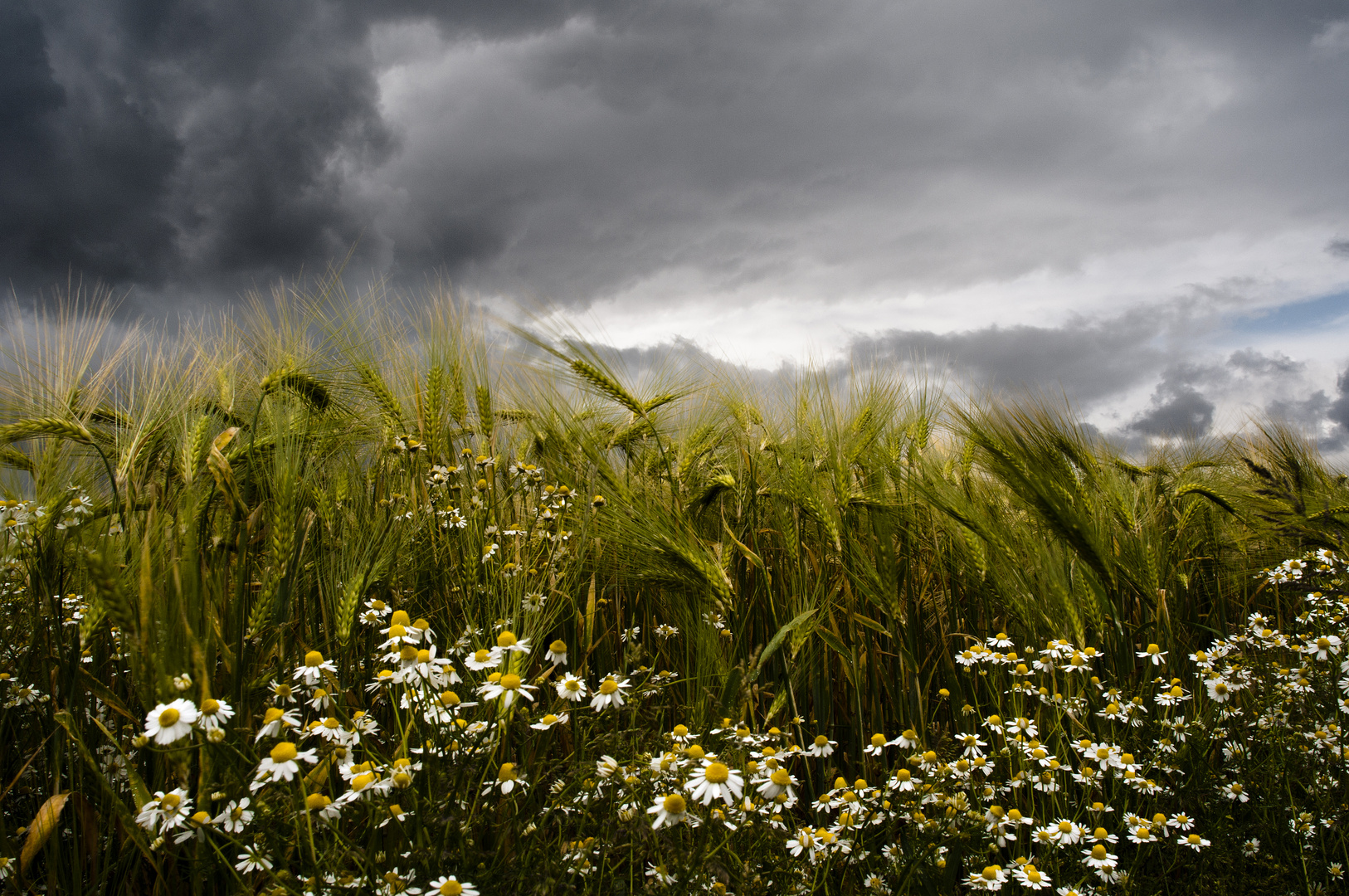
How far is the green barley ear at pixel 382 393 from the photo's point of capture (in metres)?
3.22

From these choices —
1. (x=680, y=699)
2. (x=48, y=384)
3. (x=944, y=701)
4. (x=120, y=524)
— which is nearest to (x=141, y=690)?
(x=120, y=524)

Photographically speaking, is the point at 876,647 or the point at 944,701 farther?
the point at 944,701

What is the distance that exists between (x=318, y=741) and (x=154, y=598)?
0.80 meters

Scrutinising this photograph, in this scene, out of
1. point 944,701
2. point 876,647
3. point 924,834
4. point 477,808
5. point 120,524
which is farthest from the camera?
point 944,701

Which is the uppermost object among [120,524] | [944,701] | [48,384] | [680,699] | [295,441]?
[48,384]

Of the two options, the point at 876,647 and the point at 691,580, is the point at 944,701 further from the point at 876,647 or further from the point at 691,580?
the point at 691,580

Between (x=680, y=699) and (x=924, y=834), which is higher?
(x=680, y=699)

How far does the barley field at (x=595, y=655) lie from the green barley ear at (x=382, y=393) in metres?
0.02

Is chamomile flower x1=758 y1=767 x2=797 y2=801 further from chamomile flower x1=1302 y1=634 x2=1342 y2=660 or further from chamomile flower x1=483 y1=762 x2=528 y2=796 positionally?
chamomile flower x1=1302 y1=634 x2=1342 y2=660

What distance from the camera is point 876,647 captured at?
2.80 m

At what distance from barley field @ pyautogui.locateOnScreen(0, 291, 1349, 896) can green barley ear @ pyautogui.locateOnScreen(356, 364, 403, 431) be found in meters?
0.02

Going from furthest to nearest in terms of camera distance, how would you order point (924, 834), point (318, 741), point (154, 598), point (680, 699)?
point (680, 699) → point (318, 741) → point (924, 834) → point (154, 598)

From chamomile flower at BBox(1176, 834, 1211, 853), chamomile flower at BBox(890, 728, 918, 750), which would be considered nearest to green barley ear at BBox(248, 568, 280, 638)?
chamomile flower at BBox(890, 728, 918, 750)

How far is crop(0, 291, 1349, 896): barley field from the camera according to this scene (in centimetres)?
156
